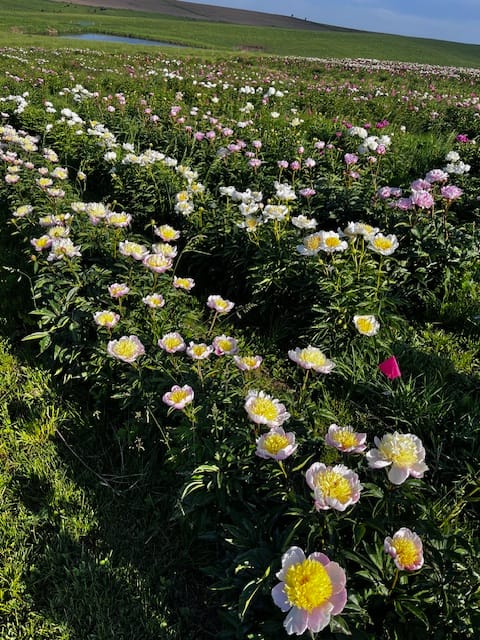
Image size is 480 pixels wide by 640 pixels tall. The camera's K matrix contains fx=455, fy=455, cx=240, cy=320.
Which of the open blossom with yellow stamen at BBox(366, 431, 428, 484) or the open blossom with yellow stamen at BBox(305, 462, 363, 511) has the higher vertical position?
the open blossom with yellow stamen at BBox(366, 431, 428, 484)

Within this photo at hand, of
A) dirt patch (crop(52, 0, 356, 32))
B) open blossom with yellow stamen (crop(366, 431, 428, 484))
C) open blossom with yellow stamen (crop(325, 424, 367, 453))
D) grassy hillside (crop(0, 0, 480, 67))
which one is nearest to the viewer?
open blossom with yellow stamen (crop(366, 431, 428, 484))

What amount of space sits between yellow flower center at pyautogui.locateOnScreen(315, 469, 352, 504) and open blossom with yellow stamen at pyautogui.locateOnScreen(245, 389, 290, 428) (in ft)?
0.98

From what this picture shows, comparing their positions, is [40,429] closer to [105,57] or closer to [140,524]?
[140,524]

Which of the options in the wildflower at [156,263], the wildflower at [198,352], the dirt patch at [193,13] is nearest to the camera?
the wildflower at [198,352]

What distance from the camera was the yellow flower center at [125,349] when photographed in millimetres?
2098

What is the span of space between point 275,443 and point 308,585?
45 cm

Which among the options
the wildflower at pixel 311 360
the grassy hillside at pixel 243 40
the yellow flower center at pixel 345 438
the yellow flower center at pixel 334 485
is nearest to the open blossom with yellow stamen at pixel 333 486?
the yellow flower center at pixel 334 485

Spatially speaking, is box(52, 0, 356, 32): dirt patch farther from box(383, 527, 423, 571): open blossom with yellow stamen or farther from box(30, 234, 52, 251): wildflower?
box(383, 527, 423, 571): open blossom with yellow stamen

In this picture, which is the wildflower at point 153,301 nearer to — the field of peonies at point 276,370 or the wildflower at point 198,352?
the field of peonies at point 276,370

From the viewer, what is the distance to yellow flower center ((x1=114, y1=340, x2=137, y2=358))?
210cm

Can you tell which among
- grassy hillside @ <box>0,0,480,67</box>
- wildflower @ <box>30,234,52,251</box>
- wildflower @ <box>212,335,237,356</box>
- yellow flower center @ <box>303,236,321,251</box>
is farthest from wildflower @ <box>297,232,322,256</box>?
grassy hillside @ <box>0,0,480,67</box>

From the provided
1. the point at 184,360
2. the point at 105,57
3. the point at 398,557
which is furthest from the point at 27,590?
the point at 105,57

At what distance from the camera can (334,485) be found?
1398 millimetres

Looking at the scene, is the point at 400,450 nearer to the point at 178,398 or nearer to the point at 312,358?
the point at 312,358
